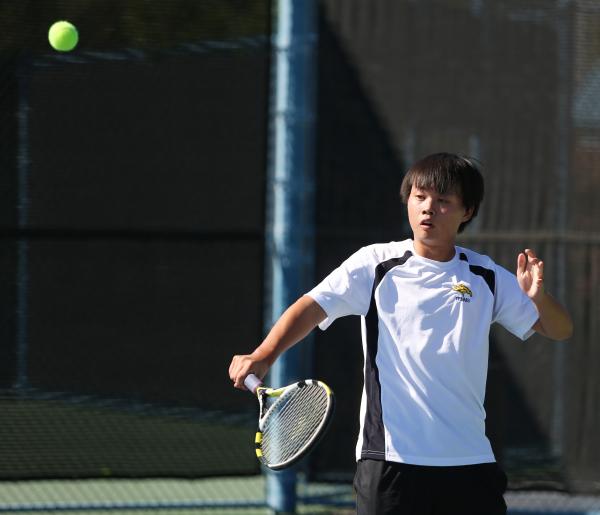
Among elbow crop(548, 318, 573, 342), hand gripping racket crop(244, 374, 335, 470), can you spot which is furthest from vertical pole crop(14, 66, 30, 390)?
elbow crop(548, 318, 573, 342)

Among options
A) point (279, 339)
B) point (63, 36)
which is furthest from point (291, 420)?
point (63, 36)

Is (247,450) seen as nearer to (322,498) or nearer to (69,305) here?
(322,498)

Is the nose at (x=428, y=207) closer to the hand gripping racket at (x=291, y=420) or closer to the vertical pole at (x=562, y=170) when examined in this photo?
the hand gripping racket at (x=291, y=420)

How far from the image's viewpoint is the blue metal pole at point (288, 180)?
16.1 ft

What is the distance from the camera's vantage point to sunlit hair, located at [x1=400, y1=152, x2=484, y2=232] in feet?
10.1

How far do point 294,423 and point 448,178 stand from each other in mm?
792

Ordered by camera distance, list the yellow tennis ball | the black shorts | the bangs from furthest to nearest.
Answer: the yellow tennis ball < the bangs < the black shorts

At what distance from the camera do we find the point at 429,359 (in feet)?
9.82

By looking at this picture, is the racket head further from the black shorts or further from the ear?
the ear

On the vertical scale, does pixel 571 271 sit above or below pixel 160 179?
below

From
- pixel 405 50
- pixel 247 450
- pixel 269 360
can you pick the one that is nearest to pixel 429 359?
pixel 269 360

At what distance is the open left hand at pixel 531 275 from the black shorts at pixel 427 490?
49 centimetres

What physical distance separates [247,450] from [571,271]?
1.67 metres

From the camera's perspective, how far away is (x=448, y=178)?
3082 mm
